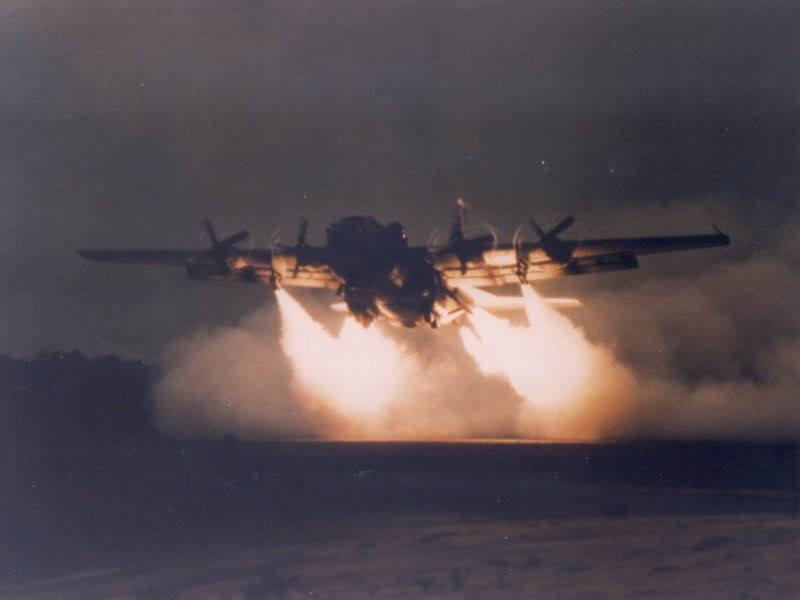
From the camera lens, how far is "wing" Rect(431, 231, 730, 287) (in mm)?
39781

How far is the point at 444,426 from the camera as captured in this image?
56500 mm

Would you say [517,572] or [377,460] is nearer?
[517,572]

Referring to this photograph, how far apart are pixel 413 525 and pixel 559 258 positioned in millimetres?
16291

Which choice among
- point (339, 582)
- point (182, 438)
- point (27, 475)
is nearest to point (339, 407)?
point (182, 438)

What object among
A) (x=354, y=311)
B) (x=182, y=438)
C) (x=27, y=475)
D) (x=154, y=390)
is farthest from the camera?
(x=154, y=390)

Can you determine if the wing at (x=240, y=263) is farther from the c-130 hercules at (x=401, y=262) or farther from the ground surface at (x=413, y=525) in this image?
the ground surface at (x=413, y=525)

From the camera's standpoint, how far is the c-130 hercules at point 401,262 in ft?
131

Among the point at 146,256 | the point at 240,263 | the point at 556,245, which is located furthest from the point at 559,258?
the point at 146,256

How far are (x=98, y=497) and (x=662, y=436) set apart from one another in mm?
30169

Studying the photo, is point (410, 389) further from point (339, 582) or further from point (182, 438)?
point (339, 582)

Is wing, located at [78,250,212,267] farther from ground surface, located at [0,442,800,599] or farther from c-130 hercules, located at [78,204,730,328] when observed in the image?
ground surface, located at [0,442,800,599]

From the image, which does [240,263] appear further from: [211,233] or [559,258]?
[559,258]

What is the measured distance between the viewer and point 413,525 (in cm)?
2836

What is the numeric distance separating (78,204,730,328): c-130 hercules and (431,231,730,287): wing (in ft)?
0.15
